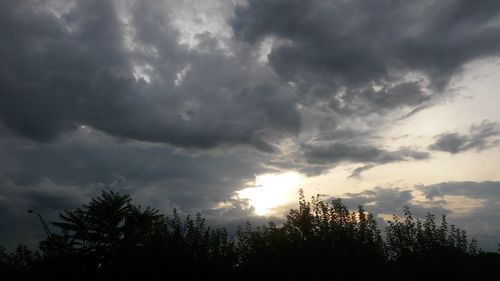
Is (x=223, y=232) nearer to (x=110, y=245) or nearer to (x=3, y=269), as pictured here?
(x=110, y=245)

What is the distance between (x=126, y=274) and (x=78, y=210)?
11612 millimetres

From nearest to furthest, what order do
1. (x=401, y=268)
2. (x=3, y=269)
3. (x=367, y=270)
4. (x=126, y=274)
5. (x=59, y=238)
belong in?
(x=126, y=274), (x=367, y=270), (x=401, y=268), (x=59, y=238), (x=3, y=269)

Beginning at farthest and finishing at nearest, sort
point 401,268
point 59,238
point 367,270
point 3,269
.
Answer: point 3,269 → point 59,238 → point 401,268 → point 367,270

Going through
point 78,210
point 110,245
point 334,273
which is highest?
point 78,210

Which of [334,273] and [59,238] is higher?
[59,238]

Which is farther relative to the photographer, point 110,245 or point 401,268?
point 110,245

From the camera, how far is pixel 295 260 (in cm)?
3375

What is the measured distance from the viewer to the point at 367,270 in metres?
34.2

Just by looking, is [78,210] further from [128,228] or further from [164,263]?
[164,263]

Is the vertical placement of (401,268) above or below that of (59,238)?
below

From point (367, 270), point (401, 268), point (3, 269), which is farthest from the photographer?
point (3, 269)

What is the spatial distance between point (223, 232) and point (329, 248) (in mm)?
12210

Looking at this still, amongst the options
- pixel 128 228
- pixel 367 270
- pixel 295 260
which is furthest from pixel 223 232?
pixel 367 270

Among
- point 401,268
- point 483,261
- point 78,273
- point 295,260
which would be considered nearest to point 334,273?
point 295,260
